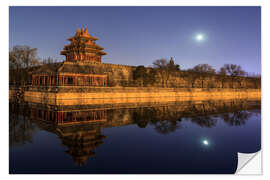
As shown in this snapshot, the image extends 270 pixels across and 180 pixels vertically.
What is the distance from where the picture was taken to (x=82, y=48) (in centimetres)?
4634

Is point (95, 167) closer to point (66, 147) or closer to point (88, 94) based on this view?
point (66, 147)

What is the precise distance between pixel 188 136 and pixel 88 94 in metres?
19.9

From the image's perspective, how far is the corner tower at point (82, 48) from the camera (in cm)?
4647

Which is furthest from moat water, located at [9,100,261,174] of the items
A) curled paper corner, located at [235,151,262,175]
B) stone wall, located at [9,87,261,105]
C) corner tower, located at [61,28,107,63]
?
corner tower, located at [61,28,107,63]

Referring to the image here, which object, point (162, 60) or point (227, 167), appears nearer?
point (227, 167)

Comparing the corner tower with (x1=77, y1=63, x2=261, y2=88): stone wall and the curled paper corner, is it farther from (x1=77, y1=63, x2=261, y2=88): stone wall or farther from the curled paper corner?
the curled paper corner

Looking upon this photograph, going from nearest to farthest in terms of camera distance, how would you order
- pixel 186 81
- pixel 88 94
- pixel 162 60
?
pixel 88 94 < pixel 162 60 < pixel 186 81

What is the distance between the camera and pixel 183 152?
9539 mm

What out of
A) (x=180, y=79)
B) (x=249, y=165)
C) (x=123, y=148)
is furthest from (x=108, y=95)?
(x=180, y=79)

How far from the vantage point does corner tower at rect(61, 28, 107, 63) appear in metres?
46.5

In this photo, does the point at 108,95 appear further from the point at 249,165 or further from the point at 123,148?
the point at 249,165

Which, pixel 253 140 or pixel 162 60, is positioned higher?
pixel 162 60

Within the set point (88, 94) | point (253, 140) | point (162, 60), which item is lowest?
point (253, 140)
